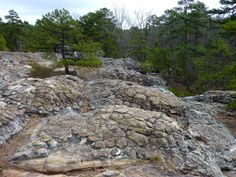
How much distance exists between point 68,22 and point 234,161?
7.86 metres

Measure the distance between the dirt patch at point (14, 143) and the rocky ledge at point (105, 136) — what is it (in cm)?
9

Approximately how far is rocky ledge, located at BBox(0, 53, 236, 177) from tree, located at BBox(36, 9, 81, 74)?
285 centimetres

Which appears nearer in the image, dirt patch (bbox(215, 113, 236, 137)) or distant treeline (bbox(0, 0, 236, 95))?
dirt patch (bbox(215, 113, 236, 137))

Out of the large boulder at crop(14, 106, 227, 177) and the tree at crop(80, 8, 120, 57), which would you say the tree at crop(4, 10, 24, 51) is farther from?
the large boulder at crop(14, 106, 227, 177)

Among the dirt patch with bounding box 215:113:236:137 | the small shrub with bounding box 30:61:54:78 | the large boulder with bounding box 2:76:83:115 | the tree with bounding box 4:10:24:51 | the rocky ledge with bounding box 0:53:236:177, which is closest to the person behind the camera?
the rocky ledge with bounding box 0:53:236:177

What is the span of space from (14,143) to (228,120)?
359 inches

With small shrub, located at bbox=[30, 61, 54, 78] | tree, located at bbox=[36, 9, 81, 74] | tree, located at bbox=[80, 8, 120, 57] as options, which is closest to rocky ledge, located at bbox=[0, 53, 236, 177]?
tree, located at bbox=[36, 9, 81, 74]

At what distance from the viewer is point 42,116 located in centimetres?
908

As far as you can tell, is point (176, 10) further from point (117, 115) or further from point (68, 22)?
point (117, 115)

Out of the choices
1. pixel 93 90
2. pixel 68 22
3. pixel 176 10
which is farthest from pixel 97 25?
pixel 93 90

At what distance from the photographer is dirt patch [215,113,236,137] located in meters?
12.6

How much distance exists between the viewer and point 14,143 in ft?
24.4

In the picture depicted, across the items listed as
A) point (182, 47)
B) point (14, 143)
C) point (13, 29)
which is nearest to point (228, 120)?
point (14, 143)

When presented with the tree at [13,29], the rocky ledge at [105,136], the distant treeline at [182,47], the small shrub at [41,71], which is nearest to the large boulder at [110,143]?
the rocky ledge at [105,136]
